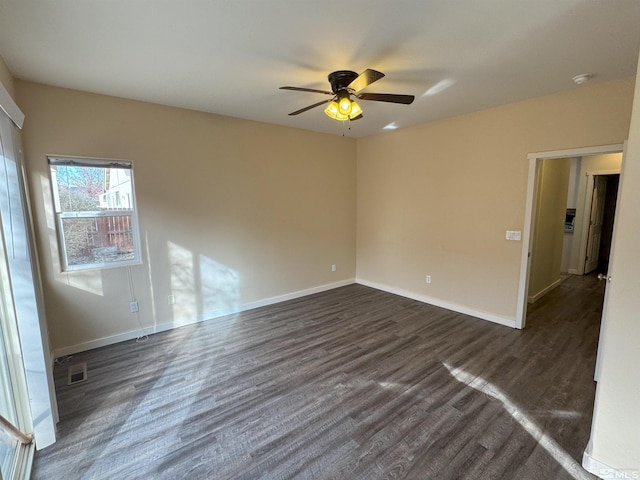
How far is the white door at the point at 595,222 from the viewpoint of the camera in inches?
235

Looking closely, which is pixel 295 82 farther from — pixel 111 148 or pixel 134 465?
pixel 134 465

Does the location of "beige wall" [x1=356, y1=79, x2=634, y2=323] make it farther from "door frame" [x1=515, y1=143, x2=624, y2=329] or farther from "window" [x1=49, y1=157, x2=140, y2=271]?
"window" [x1=49, y1=157, x2=140, y2=271]

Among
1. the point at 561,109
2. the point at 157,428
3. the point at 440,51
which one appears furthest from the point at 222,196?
the point at 561,109

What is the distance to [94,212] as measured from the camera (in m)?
3.18

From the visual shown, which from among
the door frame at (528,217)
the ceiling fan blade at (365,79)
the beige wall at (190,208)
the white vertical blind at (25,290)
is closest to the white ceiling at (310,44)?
the ceiling fan blade at (365,79)

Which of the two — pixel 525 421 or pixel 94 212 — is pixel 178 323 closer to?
pixel 94 212

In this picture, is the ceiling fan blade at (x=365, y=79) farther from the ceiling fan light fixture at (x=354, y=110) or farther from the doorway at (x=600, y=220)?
the doorway at (x=600, y=220)

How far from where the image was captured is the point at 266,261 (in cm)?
450

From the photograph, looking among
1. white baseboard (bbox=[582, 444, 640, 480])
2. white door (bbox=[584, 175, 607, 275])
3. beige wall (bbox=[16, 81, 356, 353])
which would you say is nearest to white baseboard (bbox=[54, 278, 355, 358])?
beige wall (bbox=[16, 81, 356, 353])

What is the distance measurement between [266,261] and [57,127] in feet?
9.30

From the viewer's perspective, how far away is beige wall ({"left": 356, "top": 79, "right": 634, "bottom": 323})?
306 cm

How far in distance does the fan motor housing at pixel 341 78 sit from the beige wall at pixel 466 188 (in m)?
2.24

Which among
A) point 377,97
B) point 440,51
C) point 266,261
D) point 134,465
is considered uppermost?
point 440,51

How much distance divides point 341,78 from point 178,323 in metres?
3.49
